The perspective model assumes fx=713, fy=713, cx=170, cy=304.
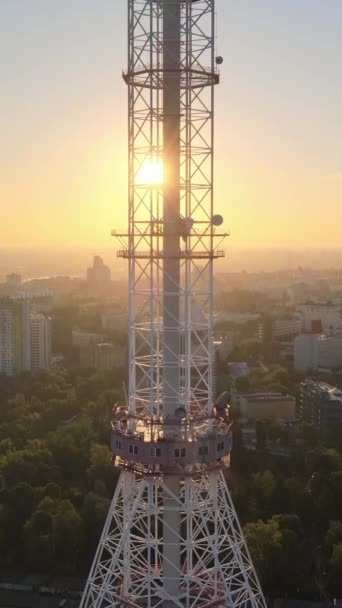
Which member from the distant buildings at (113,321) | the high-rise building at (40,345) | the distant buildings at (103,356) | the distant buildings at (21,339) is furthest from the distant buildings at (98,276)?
the distant buildings at (103,356)

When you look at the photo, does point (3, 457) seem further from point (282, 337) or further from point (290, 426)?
point (282, 337)

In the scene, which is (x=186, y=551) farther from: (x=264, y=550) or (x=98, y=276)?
(x=98, y=276)

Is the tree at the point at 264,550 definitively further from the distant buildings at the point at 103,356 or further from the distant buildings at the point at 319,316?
the distant buildings at the point at 319,316

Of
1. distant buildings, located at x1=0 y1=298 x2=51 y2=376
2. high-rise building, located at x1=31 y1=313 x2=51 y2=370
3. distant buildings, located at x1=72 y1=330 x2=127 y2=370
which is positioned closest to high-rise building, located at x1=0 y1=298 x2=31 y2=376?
distant buildings, located at x1=0 y1=298 x2=51 y2=376

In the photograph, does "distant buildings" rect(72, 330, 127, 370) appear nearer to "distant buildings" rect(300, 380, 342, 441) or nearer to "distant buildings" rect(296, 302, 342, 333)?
"distant buildings" rect(300, 380, 342, 441)

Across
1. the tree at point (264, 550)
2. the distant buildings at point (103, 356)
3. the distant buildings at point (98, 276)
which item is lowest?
the tree at point (264, 550)

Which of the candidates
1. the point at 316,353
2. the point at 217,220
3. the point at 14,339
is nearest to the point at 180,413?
the point at 217,220

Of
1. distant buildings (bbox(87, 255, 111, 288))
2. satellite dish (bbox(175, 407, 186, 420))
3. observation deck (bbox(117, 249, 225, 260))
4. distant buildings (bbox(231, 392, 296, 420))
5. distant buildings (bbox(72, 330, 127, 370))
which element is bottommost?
distant buildings (bbox(231, 392, 296, 420))
